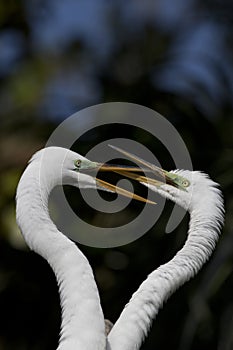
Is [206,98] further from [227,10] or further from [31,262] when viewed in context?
[31,262]

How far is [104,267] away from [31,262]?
0.58 meters

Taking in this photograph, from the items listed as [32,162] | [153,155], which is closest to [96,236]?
[153,155]

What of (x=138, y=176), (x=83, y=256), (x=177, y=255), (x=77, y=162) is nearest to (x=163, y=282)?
(x=177, y=255)

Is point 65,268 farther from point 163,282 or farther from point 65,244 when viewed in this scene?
point 163,282

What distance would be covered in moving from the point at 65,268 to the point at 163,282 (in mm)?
311

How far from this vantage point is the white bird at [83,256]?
9.90 ft

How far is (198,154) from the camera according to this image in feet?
17.5

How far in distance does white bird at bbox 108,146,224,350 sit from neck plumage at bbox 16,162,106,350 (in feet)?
0.30

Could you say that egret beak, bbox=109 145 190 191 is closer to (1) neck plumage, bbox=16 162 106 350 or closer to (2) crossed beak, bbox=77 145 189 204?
(2) crossed beak, bbox=77 145 189 204

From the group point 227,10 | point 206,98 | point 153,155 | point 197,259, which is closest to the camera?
point 197,259

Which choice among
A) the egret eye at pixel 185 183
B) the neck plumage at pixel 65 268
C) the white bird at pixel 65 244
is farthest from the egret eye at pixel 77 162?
the egret eye at pixel 185 183

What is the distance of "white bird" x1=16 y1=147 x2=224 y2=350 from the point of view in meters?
3.02

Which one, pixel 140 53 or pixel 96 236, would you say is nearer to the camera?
pixel 96 236

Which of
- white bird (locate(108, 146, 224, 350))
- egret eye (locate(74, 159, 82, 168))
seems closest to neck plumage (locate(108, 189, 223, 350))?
white bird (locate(108, 146, 224, 350))
